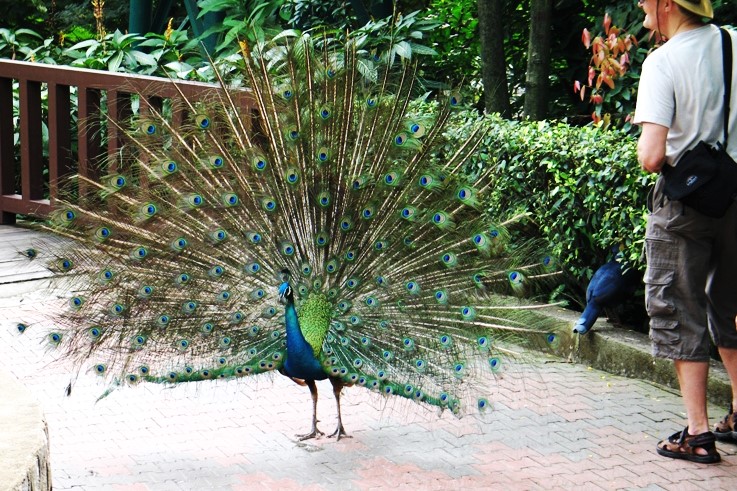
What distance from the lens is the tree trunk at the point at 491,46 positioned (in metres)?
8.64

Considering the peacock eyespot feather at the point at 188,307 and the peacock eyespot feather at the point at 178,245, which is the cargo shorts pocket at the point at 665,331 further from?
the peacock eyespot feather at the point at 178,245

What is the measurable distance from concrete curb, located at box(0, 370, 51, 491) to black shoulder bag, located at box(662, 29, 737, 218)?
303 centimetres

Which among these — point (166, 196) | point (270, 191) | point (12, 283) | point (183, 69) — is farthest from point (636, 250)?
point (183, 69)

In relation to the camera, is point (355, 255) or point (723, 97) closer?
point (723, 97)

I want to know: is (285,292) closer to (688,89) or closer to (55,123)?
(688,89)

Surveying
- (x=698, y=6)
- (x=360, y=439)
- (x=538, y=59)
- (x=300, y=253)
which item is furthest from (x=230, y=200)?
(x=538, y=59)

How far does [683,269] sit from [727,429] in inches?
37.5

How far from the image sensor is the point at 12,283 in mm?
8008

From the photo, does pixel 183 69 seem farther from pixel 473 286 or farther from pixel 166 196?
pixel 473 286

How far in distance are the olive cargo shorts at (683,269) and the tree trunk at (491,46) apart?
3.74m

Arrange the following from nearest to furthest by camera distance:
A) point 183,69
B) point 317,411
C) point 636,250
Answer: point 317,411, point 636,250, point 183,69

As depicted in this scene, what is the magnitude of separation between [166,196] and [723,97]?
9.22ft

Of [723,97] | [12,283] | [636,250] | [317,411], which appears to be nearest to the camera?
[723,97]

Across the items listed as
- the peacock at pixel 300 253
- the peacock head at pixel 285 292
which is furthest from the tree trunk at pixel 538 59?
the peacock head at pixel 285 292
